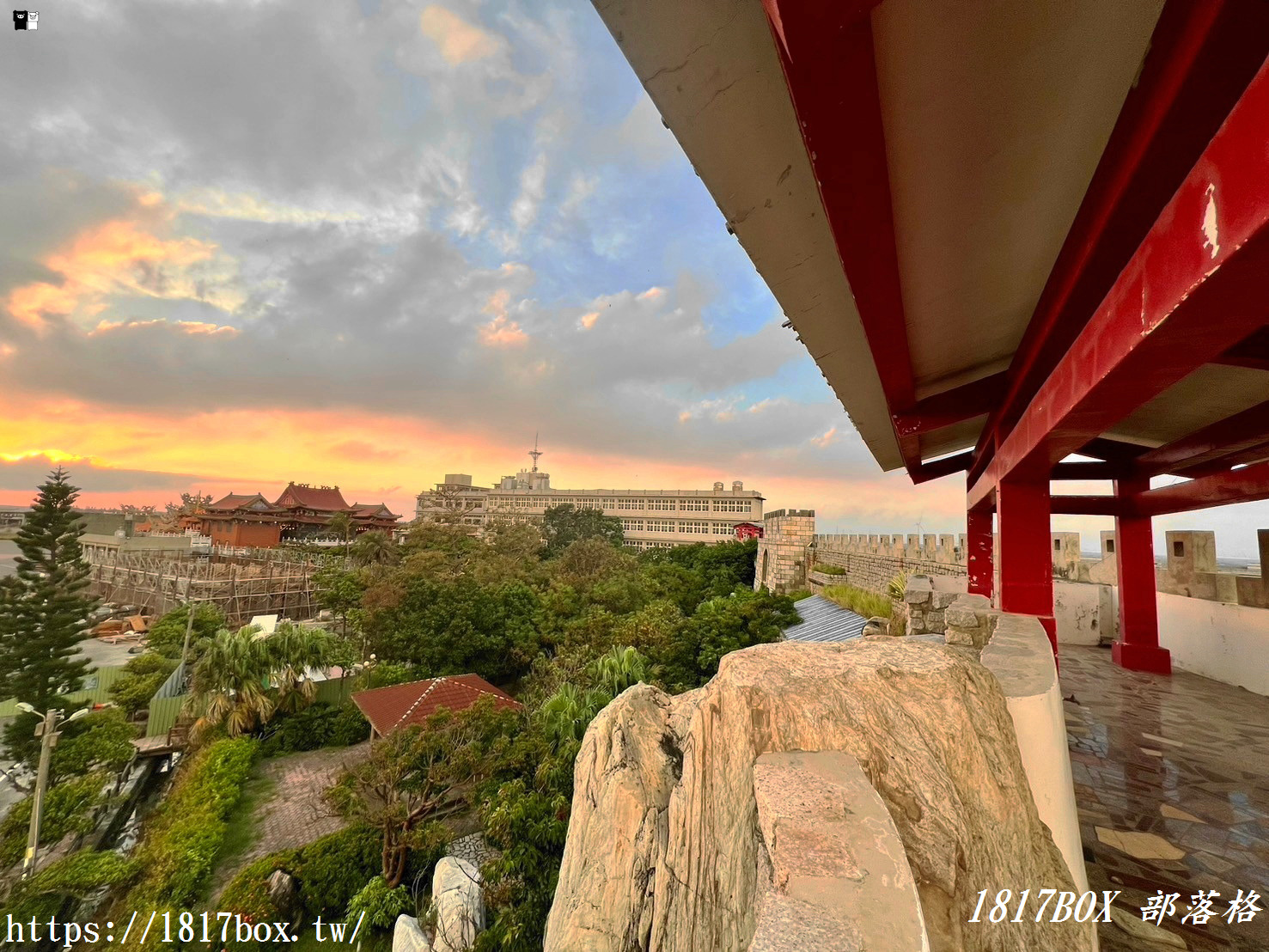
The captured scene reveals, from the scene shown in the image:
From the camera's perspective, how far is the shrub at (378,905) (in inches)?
266

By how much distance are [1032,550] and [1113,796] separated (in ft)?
5.62

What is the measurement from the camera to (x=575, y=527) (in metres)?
34.7

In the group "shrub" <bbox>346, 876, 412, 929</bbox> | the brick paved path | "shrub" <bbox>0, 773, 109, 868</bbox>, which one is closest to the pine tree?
"shrub" <bbox>0, 773, 109, 868</bbox>

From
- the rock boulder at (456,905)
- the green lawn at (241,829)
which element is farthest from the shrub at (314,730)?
the rock boulder at (456,905)

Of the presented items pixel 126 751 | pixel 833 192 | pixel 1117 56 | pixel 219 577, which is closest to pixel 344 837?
pixel 126 751

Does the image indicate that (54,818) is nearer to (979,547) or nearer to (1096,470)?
(979,547)

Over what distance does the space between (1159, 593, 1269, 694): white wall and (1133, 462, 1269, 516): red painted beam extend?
166 centimetres

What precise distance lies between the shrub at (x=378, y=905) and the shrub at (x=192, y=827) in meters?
2.66

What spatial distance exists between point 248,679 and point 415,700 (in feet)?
16.4

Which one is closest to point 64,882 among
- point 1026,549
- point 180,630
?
point 180,630

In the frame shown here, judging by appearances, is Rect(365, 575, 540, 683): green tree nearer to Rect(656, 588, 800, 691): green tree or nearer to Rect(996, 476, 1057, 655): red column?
Rect(656, 588, 800, 691): green tree

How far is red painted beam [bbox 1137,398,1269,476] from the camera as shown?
3861 millimetres

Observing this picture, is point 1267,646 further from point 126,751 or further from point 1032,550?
point 126,751

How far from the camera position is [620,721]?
3.10m
